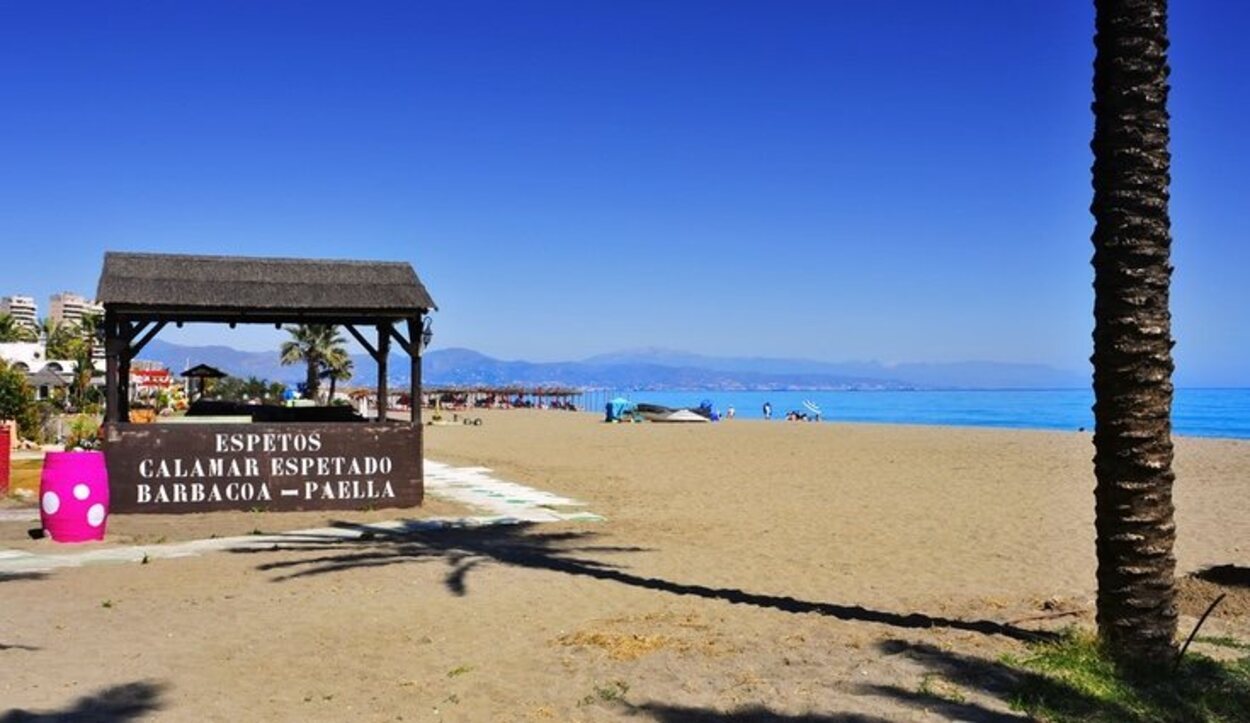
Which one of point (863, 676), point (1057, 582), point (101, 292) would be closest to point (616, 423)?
point (101, 292)

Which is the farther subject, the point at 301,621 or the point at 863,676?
the point at 301,621

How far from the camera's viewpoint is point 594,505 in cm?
1550

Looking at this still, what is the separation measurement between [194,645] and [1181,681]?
233 inches

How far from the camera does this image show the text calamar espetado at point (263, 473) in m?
13.8

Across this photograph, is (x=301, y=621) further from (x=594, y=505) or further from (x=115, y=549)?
(x=594, y=505)

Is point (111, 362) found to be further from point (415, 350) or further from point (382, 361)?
point (382, 361)

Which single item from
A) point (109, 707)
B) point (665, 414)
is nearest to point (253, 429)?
point (109, 707)

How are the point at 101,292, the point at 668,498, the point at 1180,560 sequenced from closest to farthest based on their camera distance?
1. the point at 1180,560
2. the point at 101,292
3. the point at 668,498

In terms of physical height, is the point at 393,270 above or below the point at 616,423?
above

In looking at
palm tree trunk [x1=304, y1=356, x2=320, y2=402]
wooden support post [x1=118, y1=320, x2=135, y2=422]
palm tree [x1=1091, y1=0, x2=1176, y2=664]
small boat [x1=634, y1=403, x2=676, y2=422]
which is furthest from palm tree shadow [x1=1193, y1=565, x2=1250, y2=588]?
palm tree trunk [x1=304, y1=356, x2=320, y2=402]

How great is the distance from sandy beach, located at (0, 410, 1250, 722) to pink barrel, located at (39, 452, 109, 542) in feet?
1.03

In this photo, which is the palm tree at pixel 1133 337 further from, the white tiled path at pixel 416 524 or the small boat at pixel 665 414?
the small boat at pixel 665 414

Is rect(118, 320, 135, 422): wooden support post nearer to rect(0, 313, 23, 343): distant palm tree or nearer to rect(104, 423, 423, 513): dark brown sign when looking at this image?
rect(104, 423, 423, 513): dark brown sign

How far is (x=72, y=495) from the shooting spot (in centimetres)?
1112
